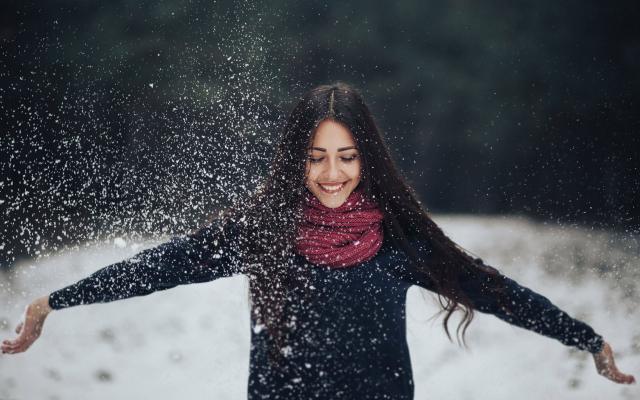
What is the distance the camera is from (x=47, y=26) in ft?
5.93

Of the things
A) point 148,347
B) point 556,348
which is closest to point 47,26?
point 148,347

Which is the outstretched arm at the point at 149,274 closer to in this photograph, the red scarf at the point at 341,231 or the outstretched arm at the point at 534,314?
the red scarf at the point at 341,231

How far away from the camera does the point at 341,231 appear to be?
106 centimetres

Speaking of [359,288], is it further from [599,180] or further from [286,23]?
[599,180]

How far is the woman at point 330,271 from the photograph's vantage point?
1013 mm

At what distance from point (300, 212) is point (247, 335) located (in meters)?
0.99

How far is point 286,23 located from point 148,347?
105cm

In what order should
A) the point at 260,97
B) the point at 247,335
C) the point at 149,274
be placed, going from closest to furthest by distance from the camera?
the point at 149,274, the point at 260,97, the point at 247,335

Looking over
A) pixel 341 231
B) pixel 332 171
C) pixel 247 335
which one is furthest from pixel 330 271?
pixel 247 335

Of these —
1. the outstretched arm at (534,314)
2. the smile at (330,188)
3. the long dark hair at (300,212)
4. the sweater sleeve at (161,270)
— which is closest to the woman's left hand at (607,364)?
the outstretched arm at (534,314)

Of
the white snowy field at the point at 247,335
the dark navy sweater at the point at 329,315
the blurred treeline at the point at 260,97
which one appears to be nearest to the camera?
the dark navy sweater at the point at 329,315

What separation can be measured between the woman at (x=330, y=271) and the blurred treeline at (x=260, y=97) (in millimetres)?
679

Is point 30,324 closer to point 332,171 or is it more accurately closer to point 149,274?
point 149,274

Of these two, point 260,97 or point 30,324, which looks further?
point 260,97
